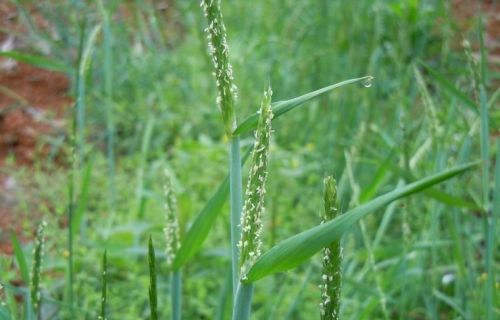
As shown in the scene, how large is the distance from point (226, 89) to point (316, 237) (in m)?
0.17

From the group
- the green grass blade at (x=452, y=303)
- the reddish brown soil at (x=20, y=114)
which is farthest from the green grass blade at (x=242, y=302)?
the reddish brown soil at (x=20, y=114)

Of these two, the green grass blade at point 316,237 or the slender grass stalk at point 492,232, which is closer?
the green grass blade at point 316,237

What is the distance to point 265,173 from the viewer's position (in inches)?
29.4

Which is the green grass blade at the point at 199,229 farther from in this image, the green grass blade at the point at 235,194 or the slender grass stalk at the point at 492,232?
the slender grass stalk at the point at 492,232

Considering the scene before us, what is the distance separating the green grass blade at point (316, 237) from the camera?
0.75 metres

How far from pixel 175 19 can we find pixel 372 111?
69.0 inches

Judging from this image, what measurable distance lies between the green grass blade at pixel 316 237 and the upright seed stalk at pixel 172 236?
213 mm

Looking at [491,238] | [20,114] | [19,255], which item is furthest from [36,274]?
[20,114]

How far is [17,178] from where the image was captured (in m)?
2.37

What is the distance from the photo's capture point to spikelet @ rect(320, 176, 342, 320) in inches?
28.8

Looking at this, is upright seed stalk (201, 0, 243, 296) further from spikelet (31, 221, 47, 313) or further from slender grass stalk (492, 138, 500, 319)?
slender grass stalk (492, 138, 500, 319)

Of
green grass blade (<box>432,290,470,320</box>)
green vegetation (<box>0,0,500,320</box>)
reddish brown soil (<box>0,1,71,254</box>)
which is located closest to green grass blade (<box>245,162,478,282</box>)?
green vegetation (<box>0,0,500,320</box>)

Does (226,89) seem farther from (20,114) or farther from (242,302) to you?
(20,114)

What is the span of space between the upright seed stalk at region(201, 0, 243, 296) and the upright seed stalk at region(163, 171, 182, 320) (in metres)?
0.15
